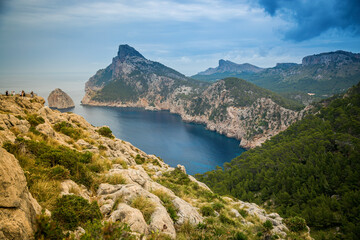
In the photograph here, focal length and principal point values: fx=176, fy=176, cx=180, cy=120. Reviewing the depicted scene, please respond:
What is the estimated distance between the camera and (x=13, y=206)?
436cm

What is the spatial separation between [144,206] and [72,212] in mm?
3448

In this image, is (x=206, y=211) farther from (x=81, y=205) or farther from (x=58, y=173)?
(x=58, y=173)

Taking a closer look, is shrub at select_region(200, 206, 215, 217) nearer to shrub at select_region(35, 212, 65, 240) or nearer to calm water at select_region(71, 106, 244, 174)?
shrub at select_region(35, 212, 65, 240)

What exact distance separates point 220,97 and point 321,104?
97.9 meters

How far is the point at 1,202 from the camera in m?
4.20

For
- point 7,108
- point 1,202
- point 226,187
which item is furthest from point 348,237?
point 7,108

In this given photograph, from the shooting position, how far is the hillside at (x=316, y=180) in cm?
2381

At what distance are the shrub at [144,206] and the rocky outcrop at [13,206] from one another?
426 centimetres

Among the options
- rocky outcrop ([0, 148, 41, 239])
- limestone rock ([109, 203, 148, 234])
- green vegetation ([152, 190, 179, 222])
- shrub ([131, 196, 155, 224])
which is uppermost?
rocky outcrop ([0, 148, 41, 239])

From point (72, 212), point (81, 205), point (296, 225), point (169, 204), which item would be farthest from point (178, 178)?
point (72, 212)

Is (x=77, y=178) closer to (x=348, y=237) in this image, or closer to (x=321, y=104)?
(x=348, y=237)

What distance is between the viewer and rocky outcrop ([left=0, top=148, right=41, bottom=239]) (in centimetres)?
403

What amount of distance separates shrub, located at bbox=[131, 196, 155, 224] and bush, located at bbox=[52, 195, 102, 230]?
195cm

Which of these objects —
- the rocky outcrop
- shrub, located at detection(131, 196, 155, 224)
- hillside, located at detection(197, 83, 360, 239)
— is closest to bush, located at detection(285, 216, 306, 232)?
hillside, located at detection(197, 83, 360, 239)
